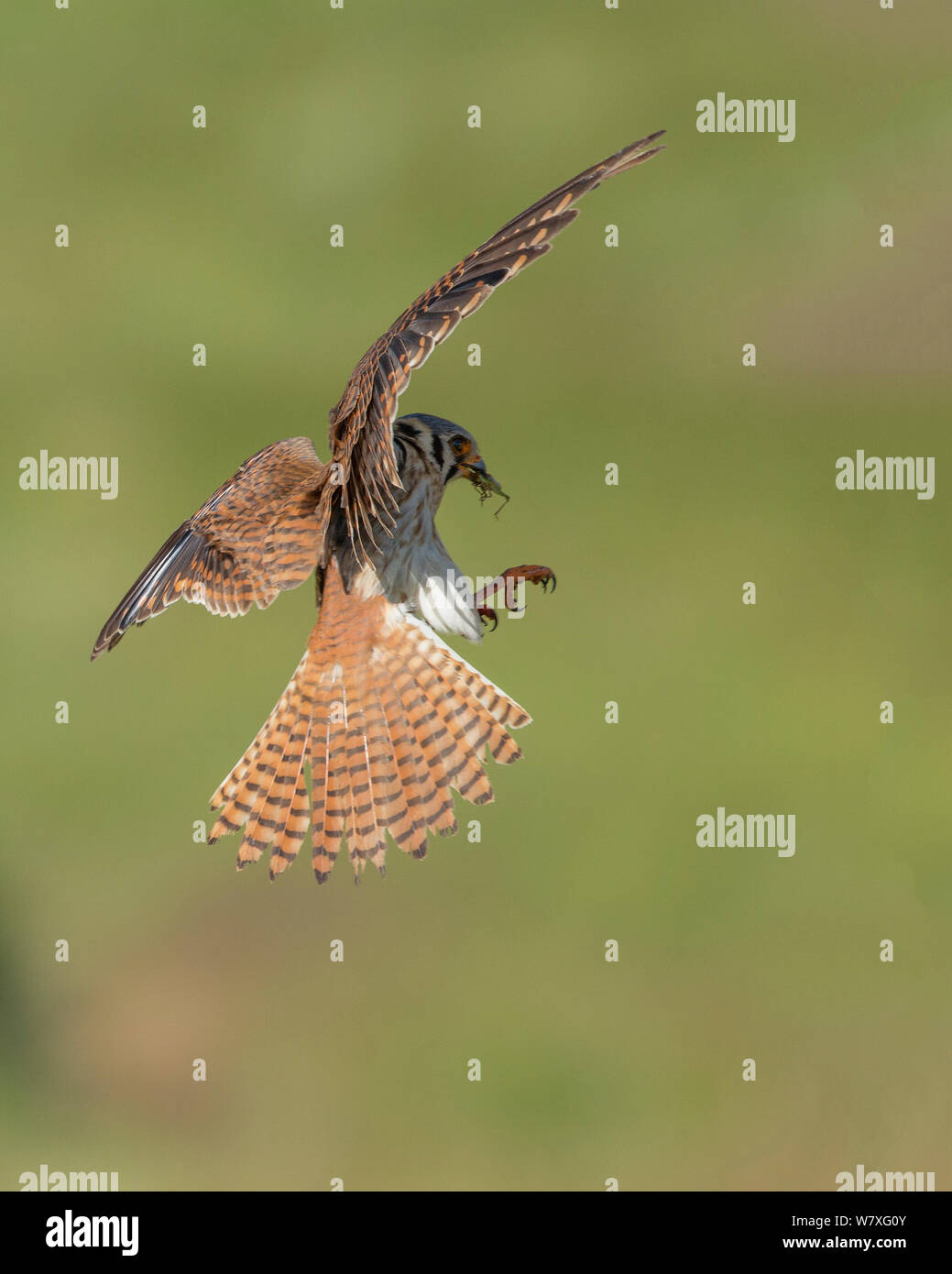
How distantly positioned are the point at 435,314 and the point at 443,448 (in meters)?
1.39

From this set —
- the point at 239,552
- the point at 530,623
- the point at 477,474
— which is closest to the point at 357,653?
the point at 239,552

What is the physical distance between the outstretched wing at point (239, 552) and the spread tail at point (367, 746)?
324 mm

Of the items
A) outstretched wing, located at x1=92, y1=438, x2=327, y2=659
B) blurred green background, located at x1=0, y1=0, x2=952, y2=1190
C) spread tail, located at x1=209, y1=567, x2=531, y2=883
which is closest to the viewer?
spread tail, located at x1=209, y1=567, x2=531, y2=883

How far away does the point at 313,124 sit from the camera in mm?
35438

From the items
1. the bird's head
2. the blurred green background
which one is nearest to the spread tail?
the bird's head

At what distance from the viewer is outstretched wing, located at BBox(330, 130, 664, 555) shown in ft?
20.0

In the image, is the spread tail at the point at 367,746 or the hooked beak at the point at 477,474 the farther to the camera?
the hooked beak at the point at 477,474

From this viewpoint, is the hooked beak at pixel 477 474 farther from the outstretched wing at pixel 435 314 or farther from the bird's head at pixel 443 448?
the outstretched wing at pixel 435 314

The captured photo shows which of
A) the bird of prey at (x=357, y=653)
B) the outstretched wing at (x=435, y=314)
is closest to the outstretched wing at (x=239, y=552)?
the bird of prey at (x=357, y=653)

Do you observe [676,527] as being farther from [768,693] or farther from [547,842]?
[547,842]

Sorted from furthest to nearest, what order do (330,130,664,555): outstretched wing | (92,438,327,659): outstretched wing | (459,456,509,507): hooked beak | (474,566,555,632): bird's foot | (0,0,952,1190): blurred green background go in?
(0,0,952,1190): blurred green background < (459,456,509,507): hooked beak < (474,566,555,632): bird's foot < (92,438,327,659): outstretched wing < (330,130,664,555): outstretched wing

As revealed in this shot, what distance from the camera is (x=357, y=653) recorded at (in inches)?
294

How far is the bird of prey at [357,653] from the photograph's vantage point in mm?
7254

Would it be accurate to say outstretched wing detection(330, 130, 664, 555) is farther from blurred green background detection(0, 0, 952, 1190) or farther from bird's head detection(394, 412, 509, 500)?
blurred green background detection(0, 0, 952, 1190)
